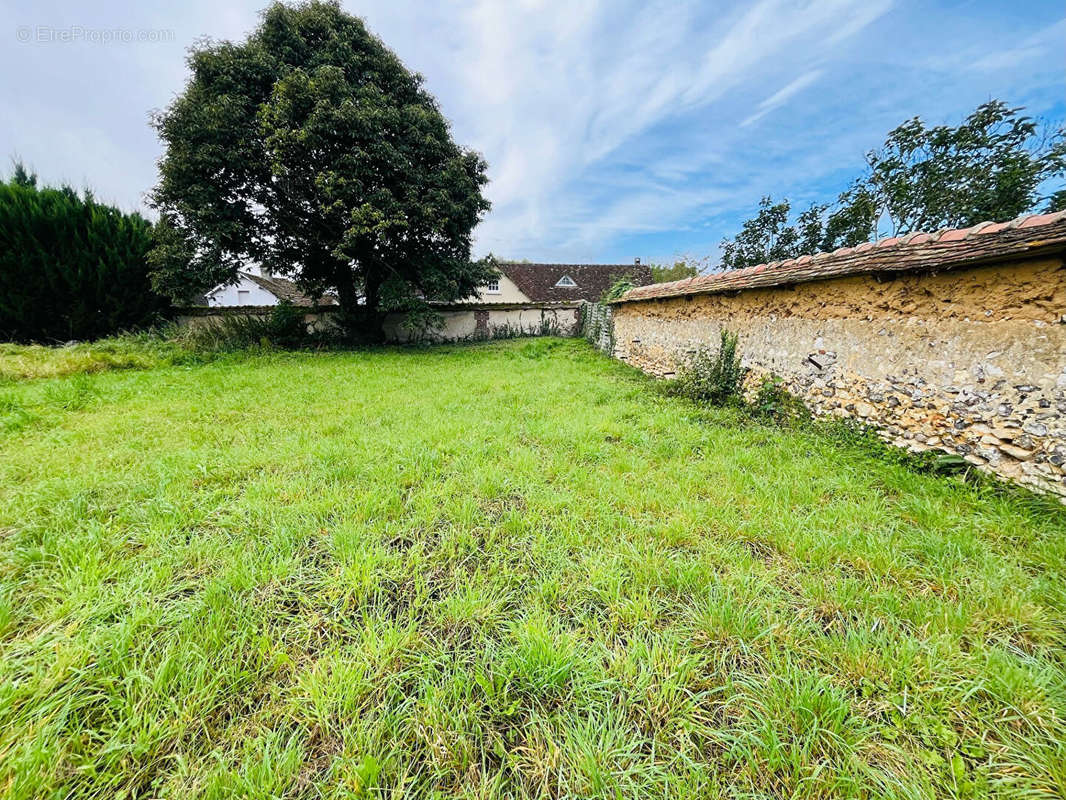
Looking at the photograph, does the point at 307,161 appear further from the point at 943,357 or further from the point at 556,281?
the point at 556,281

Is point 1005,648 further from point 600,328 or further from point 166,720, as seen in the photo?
point 600,328

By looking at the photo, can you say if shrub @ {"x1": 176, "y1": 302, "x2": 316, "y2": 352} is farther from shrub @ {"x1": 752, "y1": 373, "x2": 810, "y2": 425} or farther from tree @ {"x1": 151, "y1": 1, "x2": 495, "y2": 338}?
shrub @ {"x1": 752, "y1": 373, "x2": 810, "y2": 425}

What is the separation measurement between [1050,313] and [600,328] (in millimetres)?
9995

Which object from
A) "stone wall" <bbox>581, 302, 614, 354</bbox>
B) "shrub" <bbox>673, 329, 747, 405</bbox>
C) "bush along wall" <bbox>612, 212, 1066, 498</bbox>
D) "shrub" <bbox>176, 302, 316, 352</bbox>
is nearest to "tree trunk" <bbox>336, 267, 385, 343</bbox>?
"shrub" <bbox>176, 302, 316, 352</bbox>

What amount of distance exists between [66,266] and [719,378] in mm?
17525

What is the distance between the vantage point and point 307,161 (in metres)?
10.1

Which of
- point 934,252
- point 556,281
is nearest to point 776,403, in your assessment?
point 934,252

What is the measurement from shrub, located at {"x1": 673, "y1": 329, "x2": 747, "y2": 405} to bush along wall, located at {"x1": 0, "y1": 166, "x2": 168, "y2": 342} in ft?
53.3

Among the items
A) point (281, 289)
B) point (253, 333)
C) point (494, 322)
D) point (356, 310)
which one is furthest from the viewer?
point (281, 289)

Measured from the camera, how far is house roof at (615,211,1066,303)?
2.58 metres

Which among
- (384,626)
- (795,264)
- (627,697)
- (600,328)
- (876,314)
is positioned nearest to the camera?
(627,697)

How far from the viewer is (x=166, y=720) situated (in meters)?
1.24

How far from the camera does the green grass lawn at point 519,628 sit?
3.80ft

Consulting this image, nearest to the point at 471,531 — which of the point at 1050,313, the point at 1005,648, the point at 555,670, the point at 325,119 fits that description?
the point at 555,670
